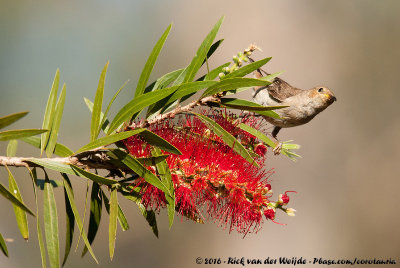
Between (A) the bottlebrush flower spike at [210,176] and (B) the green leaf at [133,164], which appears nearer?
(B) the green leaf at [133,164]

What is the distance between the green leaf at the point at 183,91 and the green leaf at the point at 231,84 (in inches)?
0.5

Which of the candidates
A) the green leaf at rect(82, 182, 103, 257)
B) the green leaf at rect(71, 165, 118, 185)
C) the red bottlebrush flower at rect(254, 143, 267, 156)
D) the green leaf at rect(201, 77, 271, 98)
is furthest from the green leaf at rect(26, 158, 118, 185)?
the red bottlebrush flower at rect(254, 143, 267, 156)

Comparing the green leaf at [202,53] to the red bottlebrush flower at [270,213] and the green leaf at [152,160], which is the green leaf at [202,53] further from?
the red bottlebrush flower at [270,213]

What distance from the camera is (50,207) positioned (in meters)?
0.72

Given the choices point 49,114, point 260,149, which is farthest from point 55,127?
point 260,149

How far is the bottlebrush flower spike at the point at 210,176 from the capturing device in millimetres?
790

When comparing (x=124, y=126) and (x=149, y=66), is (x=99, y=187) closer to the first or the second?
(x=124, y=126)

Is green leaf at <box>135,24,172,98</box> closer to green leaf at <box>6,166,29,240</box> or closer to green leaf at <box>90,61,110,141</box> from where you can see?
green leaf at <box>90,61,110,141</box>

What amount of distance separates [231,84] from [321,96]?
1041 mm

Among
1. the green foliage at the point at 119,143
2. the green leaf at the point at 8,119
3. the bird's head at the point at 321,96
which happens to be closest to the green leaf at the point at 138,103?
the green foliage at the point at 119,143

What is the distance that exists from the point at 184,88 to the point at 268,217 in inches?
12.3

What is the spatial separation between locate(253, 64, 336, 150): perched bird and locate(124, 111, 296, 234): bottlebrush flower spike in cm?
69

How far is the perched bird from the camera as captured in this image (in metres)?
1.52

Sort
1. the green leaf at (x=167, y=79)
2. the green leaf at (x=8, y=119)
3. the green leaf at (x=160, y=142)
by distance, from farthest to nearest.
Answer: the green leaf at (x=167, y=79), the green leaf at (x=160, y=142), the green leaf at (x=8, y=119)
